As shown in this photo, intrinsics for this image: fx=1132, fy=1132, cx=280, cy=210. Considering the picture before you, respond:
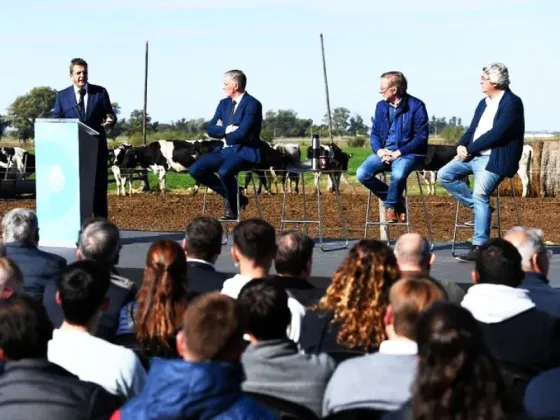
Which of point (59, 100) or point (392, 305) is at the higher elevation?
point (59, 100)

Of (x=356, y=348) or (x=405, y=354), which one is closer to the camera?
(x=405, y=354)

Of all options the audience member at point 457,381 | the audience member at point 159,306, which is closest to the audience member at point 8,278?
the audience member at point 159,306

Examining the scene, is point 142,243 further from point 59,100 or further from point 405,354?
point 405,354

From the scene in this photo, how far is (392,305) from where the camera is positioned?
137 inches

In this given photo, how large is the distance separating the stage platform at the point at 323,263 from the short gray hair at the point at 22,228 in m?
1.83

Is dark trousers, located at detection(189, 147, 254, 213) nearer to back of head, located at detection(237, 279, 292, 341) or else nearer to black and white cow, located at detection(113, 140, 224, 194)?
back of head, located at detection(237, 279, 292, 341)

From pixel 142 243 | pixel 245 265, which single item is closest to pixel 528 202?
pixel 142 243

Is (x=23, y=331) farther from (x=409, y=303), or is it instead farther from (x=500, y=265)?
(x=500, y=265)

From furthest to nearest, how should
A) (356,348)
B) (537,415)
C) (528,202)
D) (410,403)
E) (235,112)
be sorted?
(528,202)
(235,112)
(356,348)
(537,415)
(410,403)

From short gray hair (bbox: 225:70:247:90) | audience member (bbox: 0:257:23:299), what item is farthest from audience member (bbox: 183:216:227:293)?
short gray hair (bbox: 225:70:247:90)

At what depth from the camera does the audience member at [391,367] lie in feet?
11.0

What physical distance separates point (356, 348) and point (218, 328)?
1194 mm

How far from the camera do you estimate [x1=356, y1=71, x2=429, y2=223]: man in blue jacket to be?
868cm

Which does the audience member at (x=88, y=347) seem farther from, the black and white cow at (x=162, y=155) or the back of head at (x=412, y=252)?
the black and white cow at (x=162, y=155)
